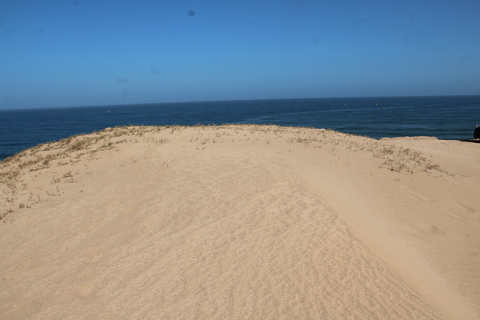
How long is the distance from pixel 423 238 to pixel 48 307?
7.85 meters

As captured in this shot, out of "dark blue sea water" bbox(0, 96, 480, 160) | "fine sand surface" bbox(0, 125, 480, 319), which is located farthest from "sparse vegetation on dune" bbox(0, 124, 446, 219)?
"dark blue sea water" bbox(0, 96, 480, 160)

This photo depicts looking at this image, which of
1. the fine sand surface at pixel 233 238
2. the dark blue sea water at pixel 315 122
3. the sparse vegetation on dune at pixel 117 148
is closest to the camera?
the fine sand surface at pixel 233 238

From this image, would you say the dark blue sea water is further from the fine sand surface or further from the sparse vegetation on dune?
the fine sand surface

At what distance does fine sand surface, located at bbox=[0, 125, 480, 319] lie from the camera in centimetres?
438

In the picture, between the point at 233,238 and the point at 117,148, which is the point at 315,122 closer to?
the point at 117,148

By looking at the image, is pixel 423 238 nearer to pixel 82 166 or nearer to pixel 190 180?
pixel 190 180

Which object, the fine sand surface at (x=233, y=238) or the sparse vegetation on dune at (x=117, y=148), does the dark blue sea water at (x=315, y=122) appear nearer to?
the sparse vegetation on dune at (x=117, y=148)

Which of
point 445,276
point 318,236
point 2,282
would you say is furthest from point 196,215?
point 445,276

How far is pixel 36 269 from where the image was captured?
5.22 m

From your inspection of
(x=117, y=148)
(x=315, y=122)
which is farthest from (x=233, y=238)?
(x=315, y=122)

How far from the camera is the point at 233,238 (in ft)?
19.2

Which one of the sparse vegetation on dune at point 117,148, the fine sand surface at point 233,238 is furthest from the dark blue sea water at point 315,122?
the fine sand surface at point 233,238

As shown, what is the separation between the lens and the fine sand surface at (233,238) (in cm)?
438

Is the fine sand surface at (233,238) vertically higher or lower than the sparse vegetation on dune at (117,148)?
lower
